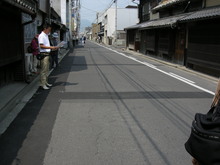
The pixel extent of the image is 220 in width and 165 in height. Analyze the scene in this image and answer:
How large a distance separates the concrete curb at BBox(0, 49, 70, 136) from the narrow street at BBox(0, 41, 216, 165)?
15 cm

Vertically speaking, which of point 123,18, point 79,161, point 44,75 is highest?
point 123,18

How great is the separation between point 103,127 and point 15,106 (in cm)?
279

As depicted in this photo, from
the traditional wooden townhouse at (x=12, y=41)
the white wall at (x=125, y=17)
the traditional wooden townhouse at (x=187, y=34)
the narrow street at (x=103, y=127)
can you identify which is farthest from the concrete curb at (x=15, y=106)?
the white wall at (x=125, y=17)

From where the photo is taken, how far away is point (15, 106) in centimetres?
719

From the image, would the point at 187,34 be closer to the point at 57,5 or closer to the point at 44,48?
the point at 44,48

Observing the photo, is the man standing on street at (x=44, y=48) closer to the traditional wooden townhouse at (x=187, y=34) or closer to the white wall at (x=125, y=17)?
the traditional wooden townhouse at (x=187, y=34)

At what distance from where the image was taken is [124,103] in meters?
7.65

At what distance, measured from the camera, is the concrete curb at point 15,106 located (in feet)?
19.3

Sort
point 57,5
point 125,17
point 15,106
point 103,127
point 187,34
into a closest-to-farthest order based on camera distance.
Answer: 1. point 103,127
2. point 15,106
3. point 187,34
4. point 57,5
5. point 125,17

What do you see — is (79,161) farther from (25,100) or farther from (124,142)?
(25,100)

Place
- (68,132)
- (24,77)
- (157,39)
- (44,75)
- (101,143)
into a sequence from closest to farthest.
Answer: (101,143) < (68,132) < (44,75) < (24,77) < (157,39)

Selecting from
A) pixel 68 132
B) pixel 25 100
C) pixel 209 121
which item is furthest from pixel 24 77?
pixel 209 121

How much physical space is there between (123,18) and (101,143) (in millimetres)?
64274

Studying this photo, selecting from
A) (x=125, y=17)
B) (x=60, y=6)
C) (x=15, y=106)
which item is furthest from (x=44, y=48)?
(x=125, y=17)
